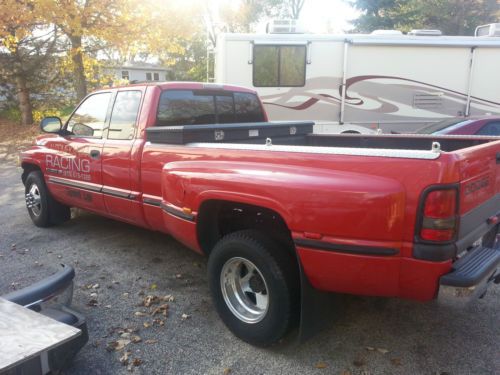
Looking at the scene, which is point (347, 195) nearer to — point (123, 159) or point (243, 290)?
point (243, 290)

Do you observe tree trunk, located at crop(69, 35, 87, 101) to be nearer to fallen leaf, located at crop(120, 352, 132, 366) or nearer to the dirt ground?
the dirt ground

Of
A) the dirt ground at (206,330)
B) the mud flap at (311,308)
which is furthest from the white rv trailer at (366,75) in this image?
the mud flap at (311,308)

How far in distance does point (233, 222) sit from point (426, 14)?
2760 cm

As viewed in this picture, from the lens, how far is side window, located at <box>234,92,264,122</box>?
487 cm

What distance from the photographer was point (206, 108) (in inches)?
179

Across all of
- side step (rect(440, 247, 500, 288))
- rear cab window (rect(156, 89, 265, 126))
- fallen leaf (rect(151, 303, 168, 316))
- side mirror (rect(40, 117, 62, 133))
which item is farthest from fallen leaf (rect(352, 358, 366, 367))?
side mirror (rect(40, 117, 62, 133))

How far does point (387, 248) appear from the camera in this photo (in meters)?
2.31

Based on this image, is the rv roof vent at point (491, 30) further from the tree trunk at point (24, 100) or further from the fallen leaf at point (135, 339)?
the tree trunk at point (24, 100)

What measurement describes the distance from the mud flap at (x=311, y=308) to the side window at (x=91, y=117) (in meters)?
3.02

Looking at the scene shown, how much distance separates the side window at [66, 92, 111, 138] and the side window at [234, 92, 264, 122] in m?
1.41

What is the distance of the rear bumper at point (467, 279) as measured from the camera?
224 cm

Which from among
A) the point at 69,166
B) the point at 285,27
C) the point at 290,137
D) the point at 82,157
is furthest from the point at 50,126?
the point at 285,27

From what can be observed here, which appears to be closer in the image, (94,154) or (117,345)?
(117,345)

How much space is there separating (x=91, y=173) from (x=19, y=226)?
1.99 meters
